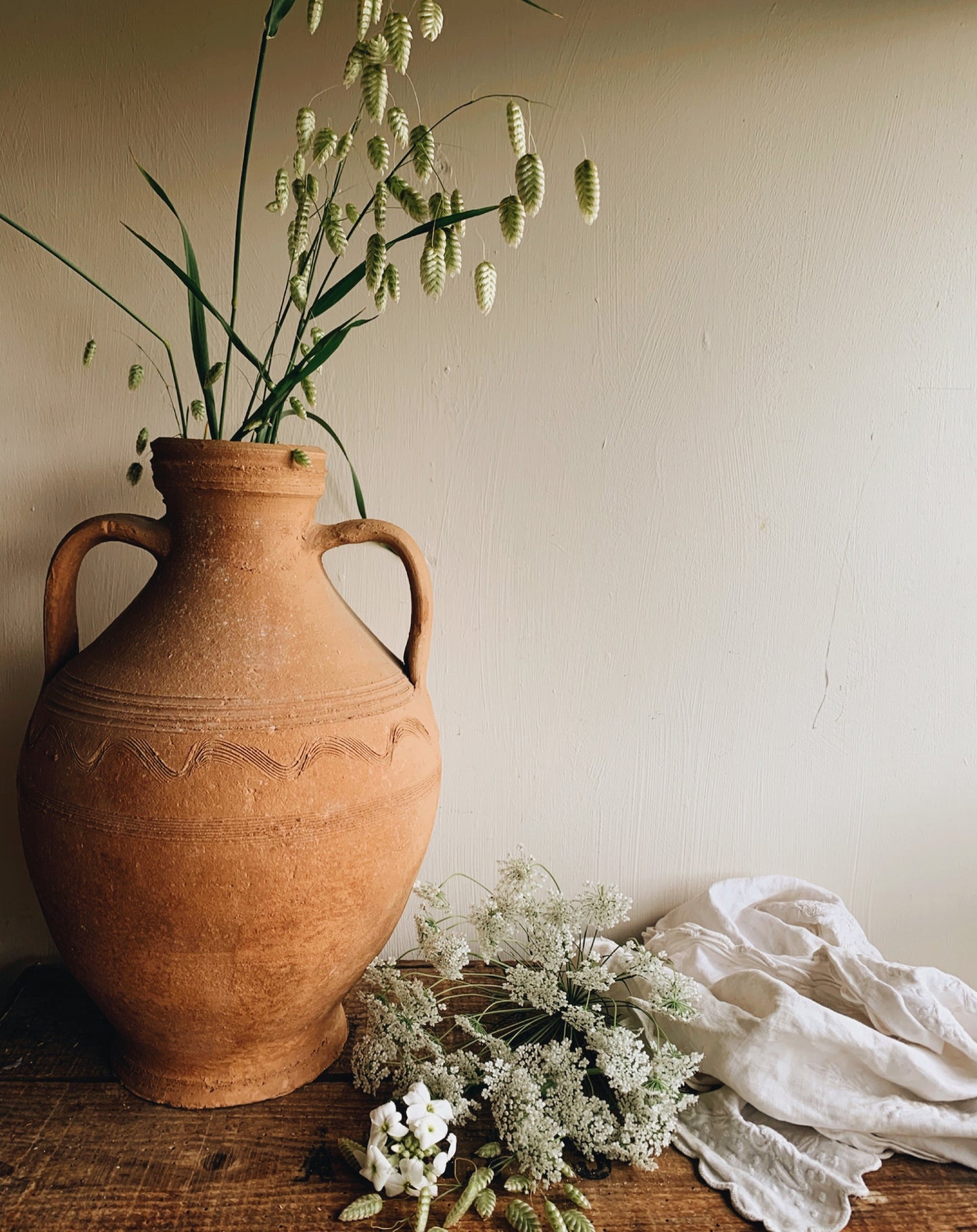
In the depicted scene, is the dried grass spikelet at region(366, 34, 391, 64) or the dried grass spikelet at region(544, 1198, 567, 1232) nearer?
the dried grass spikelet at region(366, 34, 391, 64)

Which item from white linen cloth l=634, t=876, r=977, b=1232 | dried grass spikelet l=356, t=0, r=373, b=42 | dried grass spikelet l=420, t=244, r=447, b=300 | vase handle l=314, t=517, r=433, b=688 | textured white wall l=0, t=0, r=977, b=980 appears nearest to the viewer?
dried grass spikelet l=356, t=0, r=373, b=42

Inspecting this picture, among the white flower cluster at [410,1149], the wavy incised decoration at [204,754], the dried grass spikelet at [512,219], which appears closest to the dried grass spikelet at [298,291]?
the dried grass spikelet at [512,219]

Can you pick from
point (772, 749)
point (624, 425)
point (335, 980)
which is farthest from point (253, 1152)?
point (624, 425)

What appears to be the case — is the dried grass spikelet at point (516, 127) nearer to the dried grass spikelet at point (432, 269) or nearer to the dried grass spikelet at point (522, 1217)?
the dried grass spikelet at point (432, 269)

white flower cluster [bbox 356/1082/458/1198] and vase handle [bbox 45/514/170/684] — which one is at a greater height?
vase handle [bbox 45/514/170/684]

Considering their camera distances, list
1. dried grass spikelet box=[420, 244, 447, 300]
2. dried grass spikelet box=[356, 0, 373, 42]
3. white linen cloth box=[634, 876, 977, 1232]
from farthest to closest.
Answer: white linen cloth box=[634, 876, 977, 1232] < dried grass spikelet box=[420, 244, 447, 300] < dried grass spikelet box=[356, 0, 373, 42]

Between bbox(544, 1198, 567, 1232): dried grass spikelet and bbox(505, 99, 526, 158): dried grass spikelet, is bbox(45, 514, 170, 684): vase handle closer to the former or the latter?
bbox(505, 99, 526, 158): dried grass spikelet

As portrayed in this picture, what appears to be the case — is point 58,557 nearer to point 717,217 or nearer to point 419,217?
point 419,217

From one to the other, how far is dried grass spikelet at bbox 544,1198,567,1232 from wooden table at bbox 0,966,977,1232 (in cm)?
4

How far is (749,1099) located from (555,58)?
4.16 feet

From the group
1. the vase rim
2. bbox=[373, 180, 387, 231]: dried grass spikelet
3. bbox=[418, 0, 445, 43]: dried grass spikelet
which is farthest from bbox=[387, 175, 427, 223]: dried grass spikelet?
the vase rim

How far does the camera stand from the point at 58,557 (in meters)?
0.98

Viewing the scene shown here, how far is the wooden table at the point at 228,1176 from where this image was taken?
32.4 inches

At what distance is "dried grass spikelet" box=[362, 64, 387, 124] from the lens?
0.71 meters
